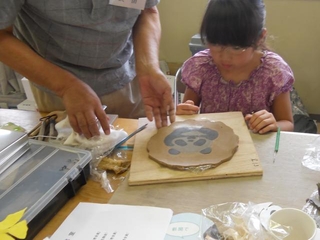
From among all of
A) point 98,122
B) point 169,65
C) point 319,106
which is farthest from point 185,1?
point 98,122

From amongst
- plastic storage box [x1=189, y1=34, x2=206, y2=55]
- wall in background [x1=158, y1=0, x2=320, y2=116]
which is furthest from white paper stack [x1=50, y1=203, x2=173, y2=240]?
plastic storage box [x1=189, y1=34, x2=206, y2=55]

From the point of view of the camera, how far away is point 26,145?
2.85 ft

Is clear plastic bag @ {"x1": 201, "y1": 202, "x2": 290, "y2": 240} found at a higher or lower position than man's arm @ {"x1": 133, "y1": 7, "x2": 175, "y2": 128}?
lower

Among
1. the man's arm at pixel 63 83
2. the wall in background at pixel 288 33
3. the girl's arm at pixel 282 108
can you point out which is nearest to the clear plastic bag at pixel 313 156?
the girl's arm at pixel 282 108

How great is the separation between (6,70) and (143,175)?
2024mm

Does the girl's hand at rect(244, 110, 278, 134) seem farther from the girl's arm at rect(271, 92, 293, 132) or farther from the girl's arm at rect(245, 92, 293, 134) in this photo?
the girl's arm at rect(271, 92, 293, 132)

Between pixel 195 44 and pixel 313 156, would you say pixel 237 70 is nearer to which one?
pixel 313 156

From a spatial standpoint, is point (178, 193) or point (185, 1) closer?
point (178, 193)

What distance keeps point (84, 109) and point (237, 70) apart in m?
0.62

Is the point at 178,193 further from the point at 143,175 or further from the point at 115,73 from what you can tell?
the point at 115,73

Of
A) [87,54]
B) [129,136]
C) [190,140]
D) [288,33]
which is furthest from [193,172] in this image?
[288,33]

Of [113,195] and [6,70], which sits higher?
[113,195]

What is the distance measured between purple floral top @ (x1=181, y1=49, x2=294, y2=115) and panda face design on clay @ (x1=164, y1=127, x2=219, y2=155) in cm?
39

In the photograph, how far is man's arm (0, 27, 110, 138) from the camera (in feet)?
2.90
